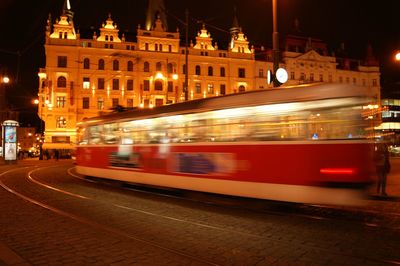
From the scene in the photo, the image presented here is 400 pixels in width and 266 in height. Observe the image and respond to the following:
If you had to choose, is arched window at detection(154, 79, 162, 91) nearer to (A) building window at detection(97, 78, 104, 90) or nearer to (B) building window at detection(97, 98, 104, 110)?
(A) building window at detection(97, 78, 104, 90)

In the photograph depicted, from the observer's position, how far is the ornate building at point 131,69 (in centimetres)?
5709

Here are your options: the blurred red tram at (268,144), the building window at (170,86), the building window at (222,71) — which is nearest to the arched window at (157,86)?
the building window at (170,86)

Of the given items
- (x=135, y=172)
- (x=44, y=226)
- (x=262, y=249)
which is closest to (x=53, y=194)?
(x=135, y=172)

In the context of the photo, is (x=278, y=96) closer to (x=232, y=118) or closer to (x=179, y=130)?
(x=232, y=118)

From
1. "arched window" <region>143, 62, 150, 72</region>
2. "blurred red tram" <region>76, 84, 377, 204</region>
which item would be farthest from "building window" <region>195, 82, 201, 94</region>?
"blurred red tram" <region>76, 84, 377, 204</region>

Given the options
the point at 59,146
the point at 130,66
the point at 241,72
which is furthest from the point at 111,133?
the point at 241,72

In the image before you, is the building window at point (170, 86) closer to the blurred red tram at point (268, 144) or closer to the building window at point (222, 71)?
the building window at point (222, 71)

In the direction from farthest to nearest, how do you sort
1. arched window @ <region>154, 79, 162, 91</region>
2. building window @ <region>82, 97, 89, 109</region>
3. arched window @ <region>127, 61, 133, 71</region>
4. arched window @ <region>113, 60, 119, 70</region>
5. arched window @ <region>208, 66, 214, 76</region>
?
arched window @ <region>208, 66, 214, 76</region>
arched window @ <region>154, 79, 162, 91</region>
arched window @ <region>127, 61, 133, 71</region>
arched window @ <region>113, 60, 119, 70</region>
building window @ <region>82, 97, 89, 109</region>

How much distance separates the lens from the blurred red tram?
9102 millimetres

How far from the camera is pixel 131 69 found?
198 ft

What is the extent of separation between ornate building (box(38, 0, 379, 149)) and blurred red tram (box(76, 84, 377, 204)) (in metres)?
41.7

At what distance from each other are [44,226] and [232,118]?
5362 mm

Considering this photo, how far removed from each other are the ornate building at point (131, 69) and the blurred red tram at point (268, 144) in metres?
41.7

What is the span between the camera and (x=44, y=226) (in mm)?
8891
